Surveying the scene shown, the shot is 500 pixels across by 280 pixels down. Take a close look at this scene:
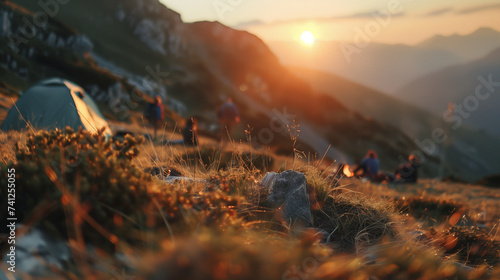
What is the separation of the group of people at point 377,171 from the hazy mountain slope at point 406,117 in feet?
394

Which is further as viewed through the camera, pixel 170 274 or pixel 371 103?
pixel 371 103

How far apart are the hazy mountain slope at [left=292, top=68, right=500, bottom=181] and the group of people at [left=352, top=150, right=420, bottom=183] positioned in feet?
394

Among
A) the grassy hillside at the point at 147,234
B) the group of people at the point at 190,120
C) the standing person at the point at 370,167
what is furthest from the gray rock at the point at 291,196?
the standing person at the point at 370,167

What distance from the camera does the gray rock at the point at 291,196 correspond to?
483cm

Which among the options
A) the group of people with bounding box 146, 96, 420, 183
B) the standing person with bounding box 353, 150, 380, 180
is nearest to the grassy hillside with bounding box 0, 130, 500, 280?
the group of people with bounding box 146, 96, 420, 183

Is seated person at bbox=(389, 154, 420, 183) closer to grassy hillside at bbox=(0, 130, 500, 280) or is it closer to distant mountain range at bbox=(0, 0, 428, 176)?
grassy hillside at bbox=(0, 130, 500, 280)

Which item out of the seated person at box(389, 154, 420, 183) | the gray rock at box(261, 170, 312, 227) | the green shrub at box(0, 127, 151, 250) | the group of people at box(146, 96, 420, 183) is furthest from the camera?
the seated person at box(389, 154, 420, 183)

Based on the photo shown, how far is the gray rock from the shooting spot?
4832 mm

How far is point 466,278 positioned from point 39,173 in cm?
428

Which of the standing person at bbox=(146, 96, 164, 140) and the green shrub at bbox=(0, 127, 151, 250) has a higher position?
the green shrub at bbox=(0, 127, 151, 250)

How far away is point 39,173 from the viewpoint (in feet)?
10.8

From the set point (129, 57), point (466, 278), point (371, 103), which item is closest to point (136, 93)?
point (129, 57)

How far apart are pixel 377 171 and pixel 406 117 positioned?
14771 centimetres

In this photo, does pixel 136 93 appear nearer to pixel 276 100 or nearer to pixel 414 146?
pixel 276 100
